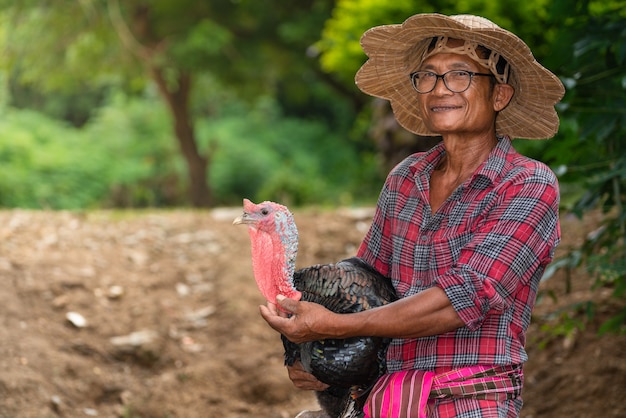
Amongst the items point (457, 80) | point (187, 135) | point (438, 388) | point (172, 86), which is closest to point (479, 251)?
point (438, 388)

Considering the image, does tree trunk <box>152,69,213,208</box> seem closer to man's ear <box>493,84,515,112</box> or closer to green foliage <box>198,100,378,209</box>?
green foliage <box>198,100,378,209</box>

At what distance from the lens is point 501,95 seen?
2.50 m

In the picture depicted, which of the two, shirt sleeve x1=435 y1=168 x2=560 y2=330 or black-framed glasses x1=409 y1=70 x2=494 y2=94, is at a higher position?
black-framed glasses x1=409 y1=70 x2=494 y2=94

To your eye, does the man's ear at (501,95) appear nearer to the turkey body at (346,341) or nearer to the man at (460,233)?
the man at (460,233)

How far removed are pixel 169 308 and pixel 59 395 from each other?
1.48 metres

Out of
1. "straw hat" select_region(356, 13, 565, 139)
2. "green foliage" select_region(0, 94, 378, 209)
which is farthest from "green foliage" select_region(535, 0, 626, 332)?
"green foliage" select_region(0, 94, 378, 209)

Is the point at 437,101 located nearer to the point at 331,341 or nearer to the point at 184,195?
the point at 331,341

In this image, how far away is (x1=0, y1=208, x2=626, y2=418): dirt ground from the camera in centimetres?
507

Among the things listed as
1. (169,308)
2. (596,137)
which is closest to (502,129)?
(596,137)

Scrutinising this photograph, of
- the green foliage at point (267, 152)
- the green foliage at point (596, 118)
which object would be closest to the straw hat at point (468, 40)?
the green foliage at point (596, 118)

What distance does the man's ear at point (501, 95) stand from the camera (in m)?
2.49

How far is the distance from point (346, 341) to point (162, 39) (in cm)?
1217

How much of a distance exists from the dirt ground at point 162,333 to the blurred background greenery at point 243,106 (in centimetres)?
63

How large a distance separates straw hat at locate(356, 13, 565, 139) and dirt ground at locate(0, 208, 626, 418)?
100 inches
